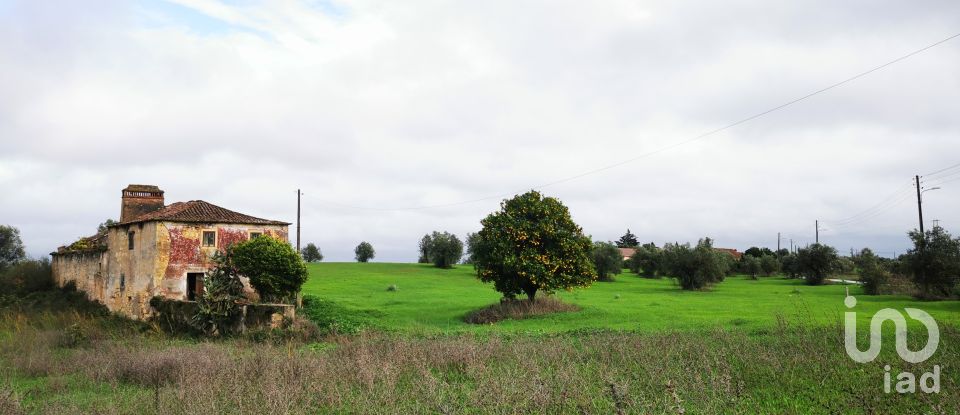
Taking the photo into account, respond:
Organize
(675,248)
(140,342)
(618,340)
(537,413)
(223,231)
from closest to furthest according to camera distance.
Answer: (537,413) → (618,340) → (140,342) → (223,231) → (675,248)

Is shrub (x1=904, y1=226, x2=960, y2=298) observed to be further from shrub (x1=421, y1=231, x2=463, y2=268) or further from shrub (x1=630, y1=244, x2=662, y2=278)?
shrub (x1=421, y1=231, x2=463, y2=268)

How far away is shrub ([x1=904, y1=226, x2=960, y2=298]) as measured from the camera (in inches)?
1519

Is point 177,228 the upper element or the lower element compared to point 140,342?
upper

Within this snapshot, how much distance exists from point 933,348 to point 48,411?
18.3m

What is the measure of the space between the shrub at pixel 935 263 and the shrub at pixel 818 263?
79.5 feet

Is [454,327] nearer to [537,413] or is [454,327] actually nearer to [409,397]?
[409,397]

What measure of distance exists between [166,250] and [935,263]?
145ft

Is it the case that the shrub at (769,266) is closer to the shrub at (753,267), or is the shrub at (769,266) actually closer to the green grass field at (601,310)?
the shrub at (753,267)

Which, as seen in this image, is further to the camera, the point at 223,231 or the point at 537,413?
the point at 223,231

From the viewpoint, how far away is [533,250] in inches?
1359

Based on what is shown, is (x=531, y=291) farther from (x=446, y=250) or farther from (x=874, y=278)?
(x=446, y=250)

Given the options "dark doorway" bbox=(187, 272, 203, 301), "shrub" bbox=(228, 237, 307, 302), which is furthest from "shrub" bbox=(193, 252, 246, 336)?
"dark doorway" bbox=(187, 272, 203, 301)

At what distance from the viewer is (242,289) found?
108 feet

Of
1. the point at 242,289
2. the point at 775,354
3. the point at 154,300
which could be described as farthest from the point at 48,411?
the point at 154,300
